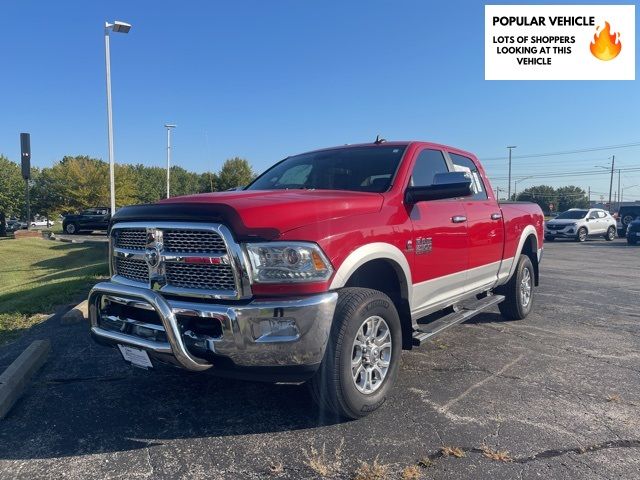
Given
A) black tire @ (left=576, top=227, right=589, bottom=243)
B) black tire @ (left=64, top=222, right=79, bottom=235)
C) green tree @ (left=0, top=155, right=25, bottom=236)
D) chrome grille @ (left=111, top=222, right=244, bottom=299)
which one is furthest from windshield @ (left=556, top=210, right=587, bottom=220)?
green tree @ (left=0, top=155, right=25, bottom=236)

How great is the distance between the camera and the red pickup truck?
290 cm

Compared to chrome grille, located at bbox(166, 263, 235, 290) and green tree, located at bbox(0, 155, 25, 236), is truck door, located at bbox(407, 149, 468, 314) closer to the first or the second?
chrome grille, located at bbox(166, 263, 235, 290)

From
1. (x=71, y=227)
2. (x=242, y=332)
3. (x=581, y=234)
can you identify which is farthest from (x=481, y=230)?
(x=71, y=227)

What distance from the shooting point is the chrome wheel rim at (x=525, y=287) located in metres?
6.32

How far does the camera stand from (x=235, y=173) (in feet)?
131

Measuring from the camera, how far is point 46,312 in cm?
673

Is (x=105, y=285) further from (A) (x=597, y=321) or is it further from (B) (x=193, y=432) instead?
(A) (x=597, y=321)

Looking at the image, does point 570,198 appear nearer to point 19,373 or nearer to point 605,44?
point 605,44

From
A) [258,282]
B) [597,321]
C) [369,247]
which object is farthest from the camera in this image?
[597,321]

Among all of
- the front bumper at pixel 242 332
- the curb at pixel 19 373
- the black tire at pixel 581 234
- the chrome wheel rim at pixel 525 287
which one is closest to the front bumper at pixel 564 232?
the black tire at pixel 581 234

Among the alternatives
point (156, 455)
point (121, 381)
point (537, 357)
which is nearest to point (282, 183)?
point (121, 381)

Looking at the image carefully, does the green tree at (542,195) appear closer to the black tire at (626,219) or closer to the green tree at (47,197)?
the black tire at (626,219)

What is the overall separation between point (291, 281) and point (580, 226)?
80.8 ft

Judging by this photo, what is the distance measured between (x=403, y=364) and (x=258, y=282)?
2.17m
